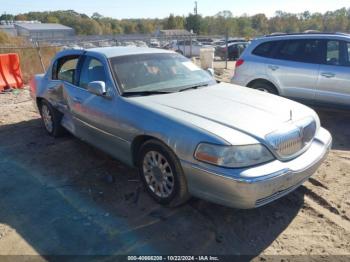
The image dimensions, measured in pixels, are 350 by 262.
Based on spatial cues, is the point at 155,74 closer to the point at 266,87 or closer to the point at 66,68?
the point at 66,68

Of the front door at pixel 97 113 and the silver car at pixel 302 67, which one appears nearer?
the front door at pixel 97 113

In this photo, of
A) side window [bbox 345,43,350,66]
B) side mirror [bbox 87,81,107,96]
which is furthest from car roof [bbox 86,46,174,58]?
side window [bbox 345,43,350,66]

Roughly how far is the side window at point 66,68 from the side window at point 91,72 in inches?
17.0

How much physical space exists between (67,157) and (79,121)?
679 mm

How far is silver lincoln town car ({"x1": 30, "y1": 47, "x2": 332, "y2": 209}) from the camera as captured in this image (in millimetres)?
3074

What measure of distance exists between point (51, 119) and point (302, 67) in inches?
191

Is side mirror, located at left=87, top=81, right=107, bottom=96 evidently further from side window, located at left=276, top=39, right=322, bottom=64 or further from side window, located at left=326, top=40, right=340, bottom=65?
side window, located at left=326, top=40, right=340, bottom=65

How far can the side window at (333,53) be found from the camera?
21.5 feet

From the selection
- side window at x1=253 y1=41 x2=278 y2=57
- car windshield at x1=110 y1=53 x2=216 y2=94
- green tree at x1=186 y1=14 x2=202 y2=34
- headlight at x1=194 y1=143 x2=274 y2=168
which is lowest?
headlight at x1=194 y1=143 x2=274 y2=168

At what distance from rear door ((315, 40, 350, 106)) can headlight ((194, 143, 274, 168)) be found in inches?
164

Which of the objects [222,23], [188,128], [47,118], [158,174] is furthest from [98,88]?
[222,23]

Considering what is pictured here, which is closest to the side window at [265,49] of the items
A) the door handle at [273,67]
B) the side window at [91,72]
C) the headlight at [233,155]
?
the door handle at [273,67]

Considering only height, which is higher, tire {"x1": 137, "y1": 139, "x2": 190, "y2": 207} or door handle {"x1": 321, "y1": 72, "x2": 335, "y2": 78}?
door handle {"x1": 321, "y1": 72, "x2": 335, "y2": 78}

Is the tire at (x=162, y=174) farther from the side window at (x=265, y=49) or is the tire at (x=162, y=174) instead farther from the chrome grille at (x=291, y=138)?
the side window at (x=265, y=49)
